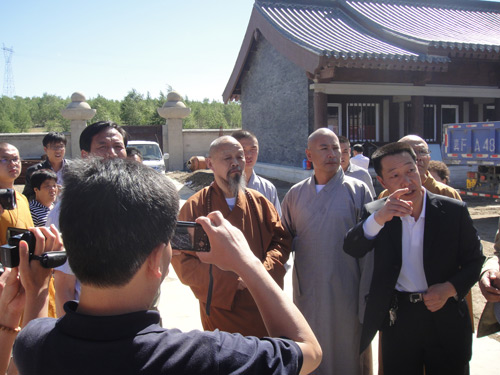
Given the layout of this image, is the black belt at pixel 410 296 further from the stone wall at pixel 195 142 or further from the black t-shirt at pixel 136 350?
the stone wall at pixel 195 142

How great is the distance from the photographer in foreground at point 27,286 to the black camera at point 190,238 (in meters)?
0.37

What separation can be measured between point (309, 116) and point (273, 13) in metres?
3.91

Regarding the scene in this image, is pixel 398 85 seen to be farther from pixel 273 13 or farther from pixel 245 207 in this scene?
pixel 245 207

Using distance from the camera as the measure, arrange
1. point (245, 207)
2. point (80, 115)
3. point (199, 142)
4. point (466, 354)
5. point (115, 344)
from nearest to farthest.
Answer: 1. point (115, 344)
2. point (466, 354)
3. point (245, 207)
4. point (80, 115)
5. point (199, 142)

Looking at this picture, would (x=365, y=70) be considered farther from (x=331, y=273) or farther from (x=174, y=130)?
(x=174, y=130)

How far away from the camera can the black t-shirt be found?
93cm

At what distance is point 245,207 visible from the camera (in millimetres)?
2730

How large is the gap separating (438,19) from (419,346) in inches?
634

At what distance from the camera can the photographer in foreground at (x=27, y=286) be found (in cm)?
128

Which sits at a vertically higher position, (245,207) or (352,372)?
(245,207)

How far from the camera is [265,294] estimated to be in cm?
113

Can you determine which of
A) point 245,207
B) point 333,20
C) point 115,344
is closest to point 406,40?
point 333,20

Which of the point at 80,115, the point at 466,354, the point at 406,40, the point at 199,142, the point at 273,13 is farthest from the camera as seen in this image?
the point at 199,142

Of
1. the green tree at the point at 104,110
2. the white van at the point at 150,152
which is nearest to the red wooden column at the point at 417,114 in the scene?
the white van at the point at 150,152
